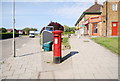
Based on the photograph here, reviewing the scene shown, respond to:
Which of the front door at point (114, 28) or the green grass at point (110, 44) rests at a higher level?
the front door at point (114, 28)

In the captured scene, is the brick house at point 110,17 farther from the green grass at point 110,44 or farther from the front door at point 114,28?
the green grass at point 110,44

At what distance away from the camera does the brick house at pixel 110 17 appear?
22.9 m

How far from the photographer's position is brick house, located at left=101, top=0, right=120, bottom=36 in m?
22.9

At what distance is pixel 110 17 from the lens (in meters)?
23.0

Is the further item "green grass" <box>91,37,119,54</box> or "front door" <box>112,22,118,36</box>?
"front door" <box>112,22,118,36</box>

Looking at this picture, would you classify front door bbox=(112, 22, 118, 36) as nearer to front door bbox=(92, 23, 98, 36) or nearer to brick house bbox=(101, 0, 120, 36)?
brick house bbox=(101, 0, 120, 36)

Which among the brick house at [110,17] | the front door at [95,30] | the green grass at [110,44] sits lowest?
the green grass at [110,44]

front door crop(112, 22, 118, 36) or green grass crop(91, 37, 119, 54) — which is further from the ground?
front door crop(112, 22, 118, 36)

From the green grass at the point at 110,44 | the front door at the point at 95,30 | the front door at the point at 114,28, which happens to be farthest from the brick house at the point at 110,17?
the green grass at the point at 110,44

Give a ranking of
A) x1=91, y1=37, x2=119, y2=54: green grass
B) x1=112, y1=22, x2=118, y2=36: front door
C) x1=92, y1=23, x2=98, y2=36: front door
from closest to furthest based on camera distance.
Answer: x1=91, y1=37, x2=119, y2=54: green grass
x1=112, y1=22, x2=118, y2=36: front door
x1=92, y1=23, x2=98, y2=36: front door

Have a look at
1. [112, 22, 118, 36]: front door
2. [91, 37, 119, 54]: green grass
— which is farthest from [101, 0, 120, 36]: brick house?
[91, 37, 119, 54]: green grass

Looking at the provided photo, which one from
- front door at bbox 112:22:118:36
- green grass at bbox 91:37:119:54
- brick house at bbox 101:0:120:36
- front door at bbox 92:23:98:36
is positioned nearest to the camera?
green grass at bbox 91:37:119:54

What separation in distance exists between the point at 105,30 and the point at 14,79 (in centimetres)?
2155

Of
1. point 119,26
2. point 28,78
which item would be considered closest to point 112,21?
point 119,26
